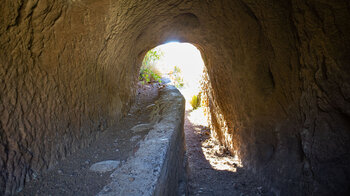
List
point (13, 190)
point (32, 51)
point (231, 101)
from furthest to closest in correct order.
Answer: point (231, 101) → point (32, 51) → point (13, 190)

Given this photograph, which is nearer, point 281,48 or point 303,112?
point 303,112

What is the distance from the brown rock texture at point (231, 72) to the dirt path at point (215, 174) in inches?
10.6

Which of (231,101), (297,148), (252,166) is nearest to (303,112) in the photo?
(297,148)

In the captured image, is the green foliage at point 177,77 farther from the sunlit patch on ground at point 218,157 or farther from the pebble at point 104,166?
the pebble at point 104,166

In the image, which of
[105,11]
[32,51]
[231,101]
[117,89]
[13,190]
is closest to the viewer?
[13,190]

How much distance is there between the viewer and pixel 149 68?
23.0 feet

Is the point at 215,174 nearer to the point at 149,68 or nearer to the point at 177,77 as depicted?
the point at 149,68

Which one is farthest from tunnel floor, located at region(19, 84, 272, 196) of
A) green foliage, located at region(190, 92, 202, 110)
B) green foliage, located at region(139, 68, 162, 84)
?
green foliage, located at region(190, 92, 202, 110)

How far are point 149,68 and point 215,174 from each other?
421 centimetres

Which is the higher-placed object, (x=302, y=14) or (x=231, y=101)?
(x=302, y=14)

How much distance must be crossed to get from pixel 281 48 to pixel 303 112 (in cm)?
76

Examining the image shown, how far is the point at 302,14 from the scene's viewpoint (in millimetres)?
1938

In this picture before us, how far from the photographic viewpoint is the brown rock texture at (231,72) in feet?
4.85

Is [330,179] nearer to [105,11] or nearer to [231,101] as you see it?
[231,101]
